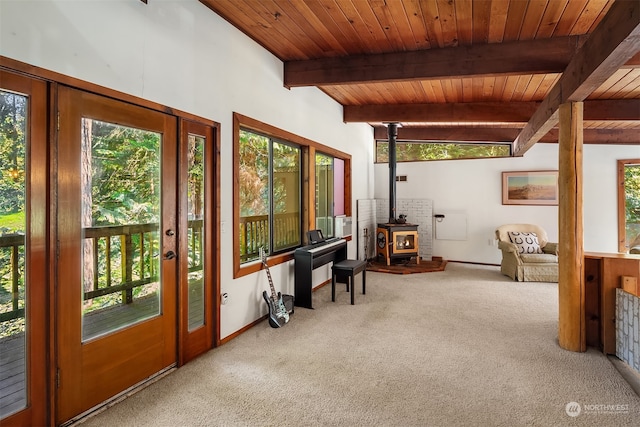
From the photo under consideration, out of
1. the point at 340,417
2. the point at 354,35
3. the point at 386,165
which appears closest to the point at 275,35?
the point at 354,35

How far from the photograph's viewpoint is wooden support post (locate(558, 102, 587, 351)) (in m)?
2.95

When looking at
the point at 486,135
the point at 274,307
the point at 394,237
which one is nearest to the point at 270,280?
the point at 274,307

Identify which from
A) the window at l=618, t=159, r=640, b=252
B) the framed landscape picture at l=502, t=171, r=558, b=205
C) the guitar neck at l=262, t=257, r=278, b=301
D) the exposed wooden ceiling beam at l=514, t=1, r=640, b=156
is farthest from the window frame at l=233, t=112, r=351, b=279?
the window at l=618, t=159, r=640, b=252

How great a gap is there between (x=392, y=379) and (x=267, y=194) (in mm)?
2403

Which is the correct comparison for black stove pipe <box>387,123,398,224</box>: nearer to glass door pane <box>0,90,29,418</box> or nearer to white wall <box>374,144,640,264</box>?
white wall <box>374,144,640,264</box>

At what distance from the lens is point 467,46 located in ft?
10.8

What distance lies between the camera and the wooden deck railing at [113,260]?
173 centimetres

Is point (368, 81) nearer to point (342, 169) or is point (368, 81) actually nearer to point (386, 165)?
point (342, 169)

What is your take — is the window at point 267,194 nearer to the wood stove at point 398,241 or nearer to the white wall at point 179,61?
the white wall at point 179,61

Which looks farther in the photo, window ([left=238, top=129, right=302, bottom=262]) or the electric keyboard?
the electric keyboard

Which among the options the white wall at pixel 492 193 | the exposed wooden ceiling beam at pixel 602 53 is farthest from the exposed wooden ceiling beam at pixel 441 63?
the white wall at pixel 492 193

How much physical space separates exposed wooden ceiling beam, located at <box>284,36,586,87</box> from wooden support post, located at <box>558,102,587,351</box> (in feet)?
1.59

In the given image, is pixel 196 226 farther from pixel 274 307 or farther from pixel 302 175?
pixel 302 175

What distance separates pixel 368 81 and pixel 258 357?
2863mm
